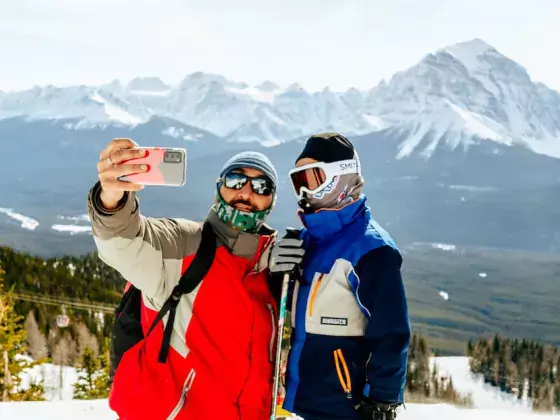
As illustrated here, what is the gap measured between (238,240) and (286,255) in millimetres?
321

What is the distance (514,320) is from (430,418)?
633 ft

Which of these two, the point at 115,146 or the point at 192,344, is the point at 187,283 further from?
the point at 115,146

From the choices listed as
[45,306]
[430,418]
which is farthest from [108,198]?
[45,306]

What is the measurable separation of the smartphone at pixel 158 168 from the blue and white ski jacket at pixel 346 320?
1091 millimetres

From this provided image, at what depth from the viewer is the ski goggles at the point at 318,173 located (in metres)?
3.84

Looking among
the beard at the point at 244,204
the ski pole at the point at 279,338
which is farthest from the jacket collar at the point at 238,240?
the ski pole at the point at 279,338

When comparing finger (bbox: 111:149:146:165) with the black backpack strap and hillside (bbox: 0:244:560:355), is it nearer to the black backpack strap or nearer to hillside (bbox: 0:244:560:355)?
the black backpack strap

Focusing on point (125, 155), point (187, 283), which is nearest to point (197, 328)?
point (187, 283)

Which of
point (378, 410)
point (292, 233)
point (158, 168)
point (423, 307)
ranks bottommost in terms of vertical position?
point (378, 410)

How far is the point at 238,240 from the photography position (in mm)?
3688

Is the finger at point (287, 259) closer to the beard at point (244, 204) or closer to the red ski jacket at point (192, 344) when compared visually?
the red ski jacket at point (192, 344)

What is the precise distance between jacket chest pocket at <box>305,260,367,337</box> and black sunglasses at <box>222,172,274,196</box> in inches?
28.2

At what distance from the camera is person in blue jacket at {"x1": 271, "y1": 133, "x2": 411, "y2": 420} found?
→ 3410 mm

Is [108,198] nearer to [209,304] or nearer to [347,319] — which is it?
[209,304]
